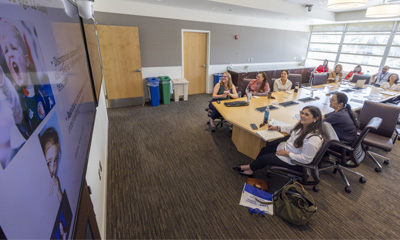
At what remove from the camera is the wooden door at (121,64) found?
4930mm

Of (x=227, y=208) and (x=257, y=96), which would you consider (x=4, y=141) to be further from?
(x=257, y=96)

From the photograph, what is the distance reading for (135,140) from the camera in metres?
3.72

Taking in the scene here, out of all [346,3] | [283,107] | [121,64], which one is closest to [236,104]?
[283,107]

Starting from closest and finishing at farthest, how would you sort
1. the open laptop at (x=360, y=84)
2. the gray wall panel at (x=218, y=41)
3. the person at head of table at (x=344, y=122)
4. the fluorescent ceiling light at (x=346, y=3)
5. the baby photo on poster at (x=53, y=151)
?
the baby photo on poster at (x=53, y=151) → the person at head of table at (x=344, y=122) → the fluorescent ceiling light at (x=346, y=3) → the open laptop at (x=360, y=84) → the gray wall panel at (x=218, y=41)

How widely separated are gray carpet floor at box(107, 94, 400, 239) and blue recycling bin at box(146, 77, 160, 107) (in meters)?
2.16

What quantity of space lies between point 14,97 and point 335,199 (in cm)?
311

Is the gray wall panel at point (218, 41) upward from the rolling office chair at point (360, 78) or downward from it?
upward

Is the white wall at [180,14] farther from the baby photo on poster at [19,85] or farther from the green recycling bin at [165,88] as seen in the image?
the baby photo on poster at [19,85]

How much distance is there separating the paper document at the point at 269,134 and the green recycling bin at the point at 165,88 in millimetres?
4002

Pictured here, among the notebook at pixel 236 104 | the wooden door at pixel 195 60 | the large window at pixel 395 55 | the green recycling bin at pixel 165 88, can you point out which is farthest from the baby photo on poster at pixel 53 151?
the large window at pixel 395 55

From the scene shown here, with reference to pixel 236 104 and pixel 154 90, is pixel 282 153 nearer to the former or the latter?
pixel 236 104

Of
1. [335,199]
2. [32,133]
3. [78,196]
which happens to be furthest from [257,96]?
[32,133]

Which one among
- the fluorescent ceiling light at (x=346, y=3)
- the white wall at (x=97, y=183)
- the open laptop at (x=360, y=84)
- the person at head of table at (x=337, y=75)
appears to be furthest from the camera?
the person at head of table at (x=337, y=75)

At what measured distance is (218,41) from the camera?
22.2ft
